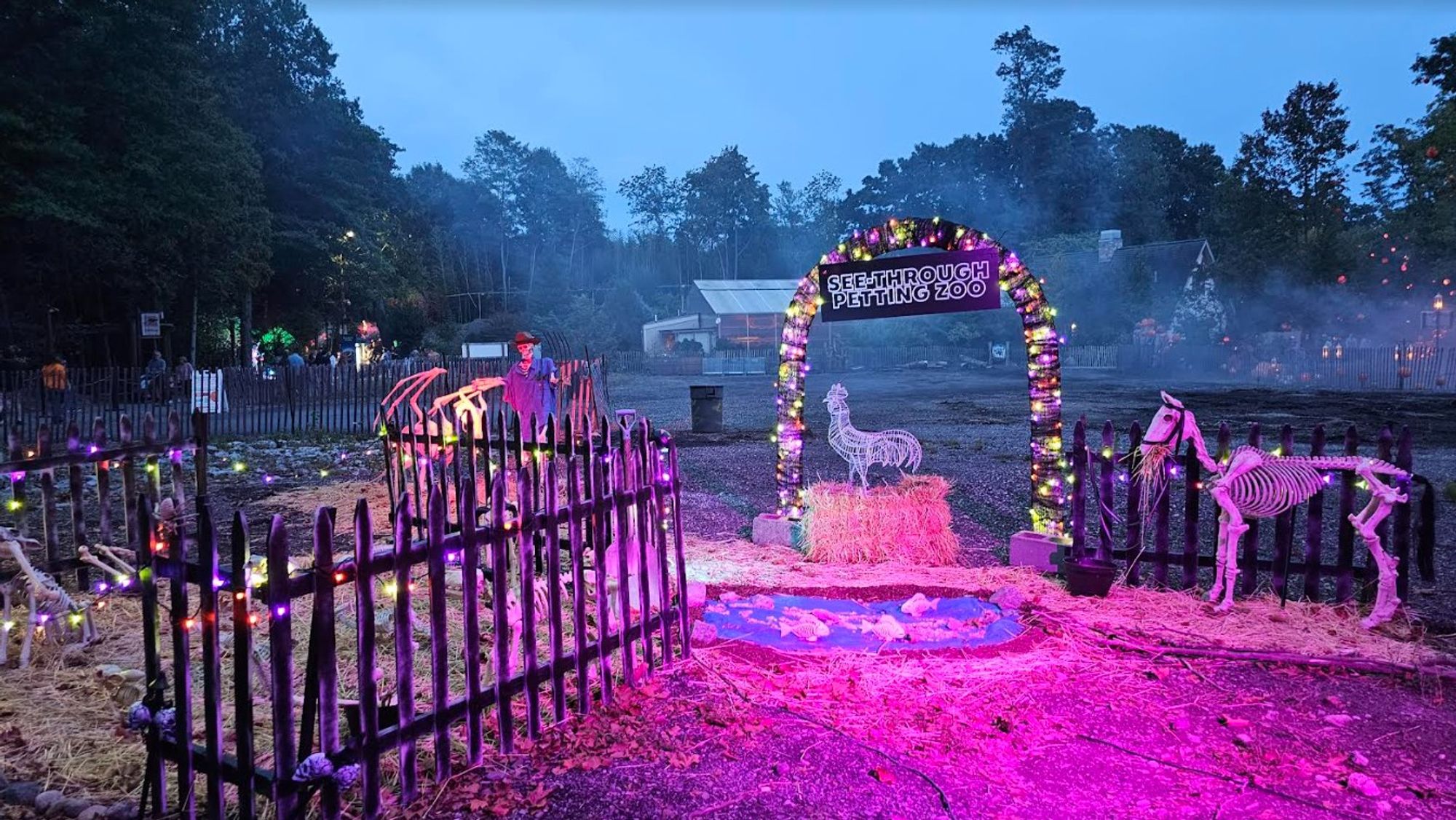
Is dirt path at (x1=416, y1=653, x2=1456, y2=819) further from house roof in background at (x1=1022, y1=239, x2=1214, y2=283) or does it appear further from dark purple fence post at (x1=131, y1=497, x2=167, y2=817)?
house roof in background at (x1=1022, y1=239, x2=1214, y2=283)

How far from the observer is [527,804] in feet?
11.2

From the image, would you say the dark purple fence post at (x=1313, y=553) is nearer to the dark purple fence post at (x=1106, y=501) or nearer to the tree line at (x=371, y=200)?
the dark purple fence post at (x=1106, y=501)

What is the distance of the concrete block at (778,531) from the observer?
781 cm

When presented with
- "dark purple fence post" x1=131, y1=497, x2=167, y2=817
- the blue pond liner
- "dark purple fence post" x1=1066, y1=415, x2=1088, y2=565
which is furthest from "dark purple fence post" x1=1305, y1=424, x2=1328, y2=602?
"dark purple fence post" x1=131, y1=497, x2=167, y2=817

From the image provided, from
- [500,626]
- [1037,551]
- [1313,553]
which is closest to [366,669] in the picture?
[500,626]

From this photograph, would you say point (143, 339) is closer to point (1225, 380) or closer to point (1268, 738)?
point (1268, 738)

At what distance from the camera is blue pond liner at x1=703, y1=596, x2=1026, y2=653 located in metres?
5.28

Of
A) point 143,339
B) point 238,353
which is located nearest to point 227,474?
point 143,339

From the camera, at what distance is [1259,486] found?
580 centimetres

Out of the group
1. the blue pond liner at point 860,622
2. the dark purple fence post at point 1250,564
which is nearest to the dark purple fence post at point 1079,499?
the blue pond liner at point 860,622

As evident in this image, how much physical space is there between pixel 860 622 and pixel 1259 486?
2914 millimetres

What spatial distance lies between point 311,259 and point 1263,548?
37201mm

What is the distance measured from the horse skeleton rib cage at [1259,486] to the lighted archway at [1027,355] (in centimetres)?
83

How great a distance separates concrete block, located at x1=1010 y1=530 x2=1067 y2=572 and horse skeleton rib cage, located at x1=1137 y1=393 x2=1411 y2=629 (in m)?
1.02
